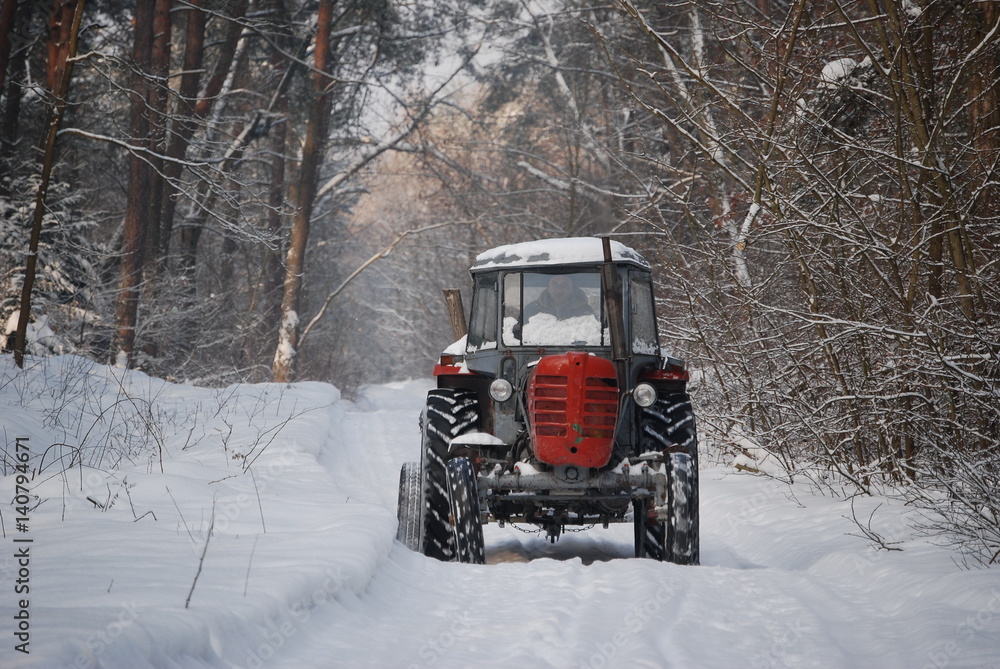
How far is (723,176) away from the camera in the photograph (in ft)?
37.7

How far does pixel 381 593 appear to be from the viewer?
13.7 feet

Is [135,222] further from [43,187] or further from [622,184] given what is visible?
[622,184]

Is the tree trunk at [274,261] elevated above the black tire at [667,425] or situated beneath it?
elevated above

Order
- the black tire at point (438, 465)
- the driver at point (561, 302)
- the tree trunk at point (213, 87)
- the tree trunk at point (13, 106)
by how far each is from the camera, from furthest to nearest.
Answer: the tree trunk at point (213, 87), the tree trunk at point (13, 106), the driver at point (561, 302), the black tire at point (438, 465)

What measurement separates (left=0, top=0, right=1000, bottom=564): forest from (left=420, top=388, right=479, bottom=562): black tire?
236cm

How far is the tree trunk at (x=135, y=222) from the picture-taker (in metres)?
15.0

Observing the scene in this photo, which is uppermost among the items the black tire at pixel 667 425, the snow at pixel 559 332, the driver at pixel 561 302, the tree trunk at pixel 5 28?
the tree trunk at pixel 5 28

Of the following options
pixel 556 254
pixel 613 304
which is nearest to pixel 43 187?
pixel 556 254

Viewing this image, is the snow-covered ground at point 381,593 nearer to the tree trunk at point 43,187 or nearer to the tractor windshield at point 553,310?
the tractor windshield at point 553,310

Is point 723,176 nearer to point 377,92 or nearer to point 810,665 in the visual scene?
point 810,665

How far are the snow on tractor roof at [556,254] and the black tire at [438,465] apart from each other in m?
1.07

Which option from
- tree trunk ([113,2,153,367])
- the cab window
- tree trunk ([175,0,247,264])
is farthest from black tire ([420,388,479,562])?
tree trunk ([175,0,247,264])

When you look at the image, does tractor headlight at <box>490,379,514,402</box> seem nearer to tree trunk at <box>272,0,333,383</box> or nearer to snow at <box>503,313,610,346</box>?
snow at <box>503,313,610,346</box>

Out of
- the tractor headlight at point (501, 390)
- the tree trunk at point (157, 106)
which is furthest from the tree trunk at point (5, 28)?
the tractor headlight at point (501, 390)
